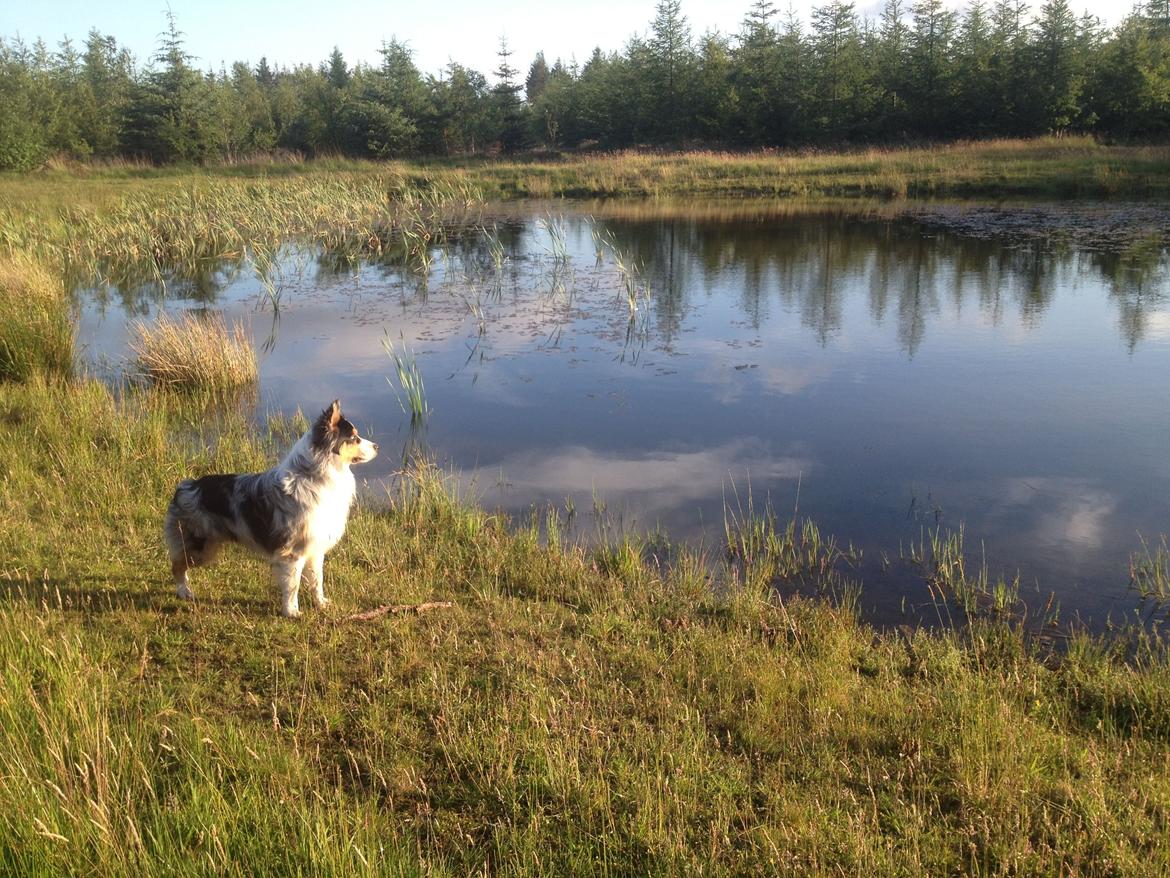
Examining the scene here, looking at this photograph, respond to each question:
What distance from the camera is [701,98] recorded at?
56031 millimetres

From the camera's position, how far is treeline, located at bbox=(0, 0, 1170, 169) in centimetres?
4412

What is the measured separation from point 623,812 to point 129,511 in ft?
15.0

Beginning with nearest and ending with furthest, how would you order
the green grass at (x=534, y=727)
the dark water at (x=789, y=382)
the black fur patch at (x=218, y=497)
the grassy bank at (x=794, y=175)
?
the green grass at (x=534, y=727)
the black fur patch at (x=218, y=497)
the dark water at (x=789, y=382)
the grassy bank at (x=794, y=175)

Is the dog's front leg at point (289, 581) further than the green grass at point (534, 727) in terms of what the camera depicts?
Yes

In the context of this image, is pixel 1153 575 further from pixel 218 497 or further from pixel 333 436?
→ pixel 218 497

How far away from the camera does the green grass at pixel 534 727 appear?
2949 mm

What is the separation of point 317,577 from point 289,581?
0.17m

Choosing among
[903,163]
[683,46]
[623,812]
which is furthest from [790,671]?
[683,46]

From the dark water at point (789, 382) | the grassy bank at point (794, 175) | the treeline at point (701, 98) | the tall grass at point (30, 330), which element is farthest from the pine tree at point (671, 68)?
the tall grass at point (30, 330)

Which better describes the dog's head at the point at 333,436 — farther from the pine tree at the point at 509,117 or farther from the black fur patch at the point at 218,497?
the pine tree at the point at 509,117

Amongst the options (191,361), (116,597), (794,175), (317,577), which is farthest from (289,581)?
(794,175)

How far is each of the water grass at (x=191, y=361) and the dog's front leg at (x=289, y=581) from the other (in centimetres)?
652

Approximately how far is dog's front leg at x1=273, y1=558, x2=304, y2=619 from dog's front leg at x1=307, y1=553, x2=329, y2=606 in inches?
2.3

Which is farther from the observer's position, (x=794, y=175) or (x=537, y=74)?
(x=537, y=74)
